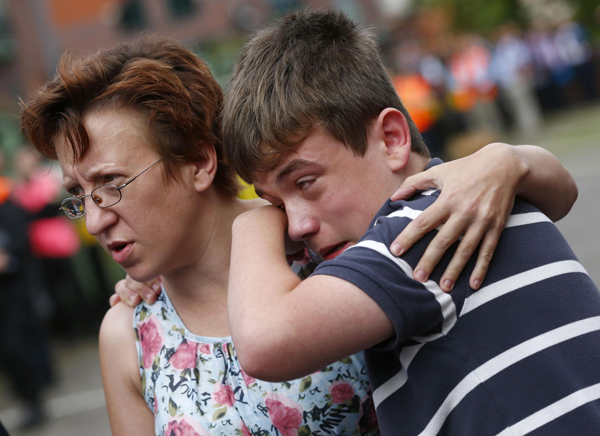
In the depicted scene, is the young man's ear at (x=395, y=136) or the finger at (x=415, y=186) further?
the young man's ear at (x=395, y=136)

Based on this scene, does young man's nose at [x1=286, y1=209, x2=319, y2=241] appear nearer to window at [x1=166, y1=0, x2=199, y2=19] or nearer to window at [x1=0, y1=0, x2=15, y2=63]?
window at [x1=0, y1=0, x2=15, y2=63]

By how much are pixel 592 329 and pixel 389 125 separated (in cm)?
69

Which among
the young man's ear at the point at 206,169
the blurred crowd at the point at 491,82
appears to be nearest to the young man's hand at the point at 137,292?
the young man's ear at the point at 206,169

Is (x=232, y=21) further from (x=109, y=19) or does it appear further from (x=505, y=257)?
(x=505, y=257)

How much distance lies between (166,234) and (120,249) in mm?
147

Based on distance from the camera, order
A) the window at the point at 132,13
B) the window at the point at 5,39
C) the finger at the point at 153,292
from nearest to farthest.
→ the finger at the point at 153,292, the window at the point at 5,39, the window at the point at 132,13

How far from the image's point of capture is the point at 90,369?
745 cm

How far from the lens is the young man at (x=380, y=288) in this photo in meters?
1.41

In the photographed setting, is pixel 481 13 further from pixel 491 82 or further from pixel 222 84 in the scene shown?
pixel 222 84

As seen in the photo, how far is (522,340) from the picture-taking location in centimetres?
146

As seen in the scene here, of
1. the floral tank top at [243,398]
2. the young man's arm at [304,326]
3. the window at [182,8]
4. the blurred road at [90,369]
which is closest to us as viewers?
the young man's arm at [304,326]

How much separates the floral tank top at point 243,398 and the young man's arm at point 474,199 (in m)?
0.60

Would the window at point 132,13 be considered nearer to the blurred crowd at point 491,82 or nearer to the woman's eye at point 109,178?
the blurred crowd at point 491,82

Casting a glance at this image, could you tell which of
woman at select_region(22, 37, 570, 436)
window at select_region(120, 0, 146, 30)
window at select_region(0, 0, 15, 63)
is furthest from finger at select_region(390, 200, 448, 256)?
window at select_region(120, 0, 146, 30)
